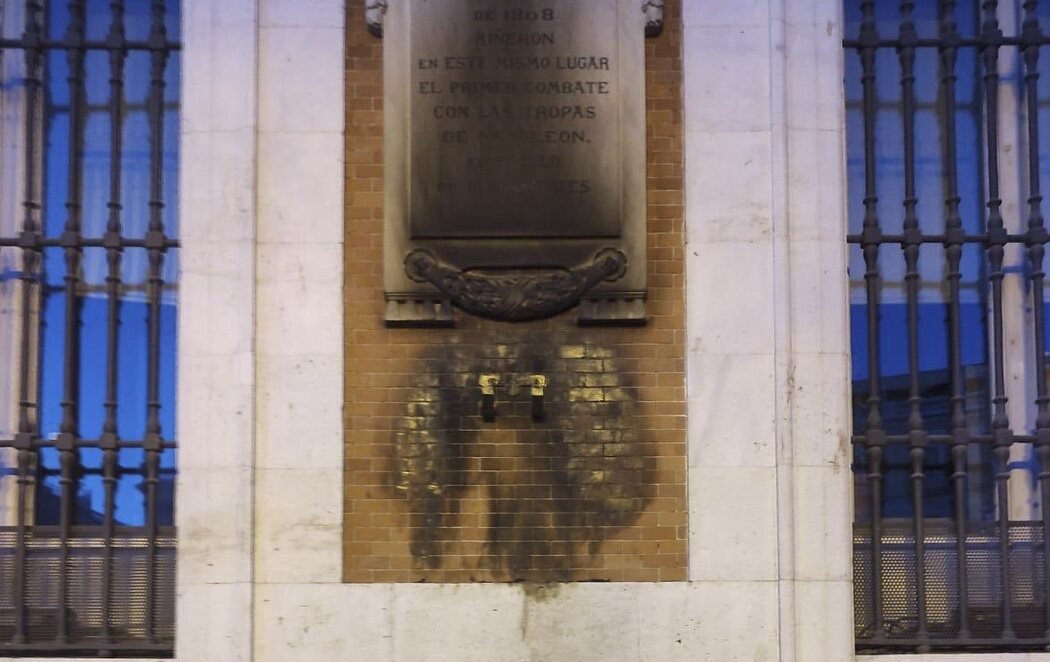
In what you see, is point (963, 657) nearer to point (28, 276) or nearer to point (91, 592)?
point (91, 592)

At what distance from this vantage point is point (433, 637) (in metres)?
8.81

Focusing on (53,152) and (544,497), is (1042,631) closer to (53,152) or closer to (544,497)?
(544,497)

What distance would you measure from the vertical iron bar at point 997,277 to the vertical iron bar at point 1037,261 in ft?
0.74

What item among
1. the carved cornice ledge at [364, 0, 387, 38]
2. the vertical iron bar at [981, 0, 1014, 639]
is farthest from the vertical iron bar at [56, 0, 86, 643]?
the vertical iron bar at [981, 0, 1014, 639]

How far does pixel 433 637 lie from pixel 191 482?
2.12 m

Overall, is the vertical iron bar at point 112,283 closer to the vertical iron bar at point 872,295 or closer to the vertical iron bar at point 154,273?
the vertical iron bar at point 154,273

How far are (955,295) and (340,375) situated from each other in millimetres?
4877

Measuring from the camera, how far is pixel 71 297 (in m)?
9.56

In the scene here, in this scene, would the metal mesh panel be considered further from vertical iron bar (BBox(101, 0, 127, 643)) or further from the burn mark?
the burn mark

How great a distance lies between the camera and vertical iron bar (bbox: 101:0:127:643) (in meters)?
9.25

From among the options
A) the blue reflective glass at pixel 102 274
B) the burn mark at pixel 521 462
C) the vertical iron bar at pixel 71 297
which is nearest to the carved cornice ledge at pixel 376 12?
the blue reflective glass at pixel 102 274

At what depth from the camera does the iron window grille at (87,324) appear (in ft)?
30.3

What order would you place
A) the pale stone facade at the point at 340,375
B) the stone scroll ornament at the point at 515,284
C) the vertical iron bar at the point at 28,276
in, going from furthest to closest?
the vertical iron bar at the point at 28,276 → the stone scroll ornament at the point at 515,284 → the pale stone facade at the point at 340,375

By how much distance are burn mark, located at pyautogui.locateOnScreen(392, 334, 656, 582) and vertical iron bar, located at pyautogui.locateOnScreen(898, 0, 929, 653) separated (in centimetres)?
212
